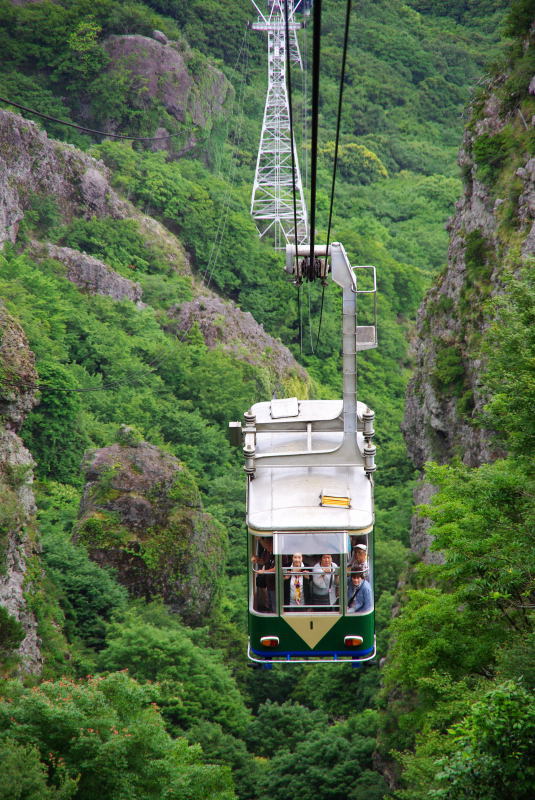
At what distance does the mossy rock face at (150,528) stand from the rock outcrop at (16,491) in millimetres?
3926

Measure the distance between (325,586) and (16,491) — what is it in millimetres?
21314

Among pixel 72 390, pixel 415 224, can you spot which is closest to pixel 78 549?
pixel 72 390

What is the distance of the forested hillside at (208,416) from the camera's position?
21.4 meters

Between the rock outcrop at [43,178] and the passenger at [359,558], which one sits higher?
the rock outcrop at [43,178]

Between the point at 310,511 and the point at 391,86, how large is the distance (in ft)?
266

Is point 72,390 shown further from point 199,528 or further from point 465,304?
point 465,304

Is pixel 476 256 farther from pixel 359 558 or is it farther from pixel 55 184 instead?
pixel 55 184

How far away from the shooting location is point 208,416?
53406 millimetres

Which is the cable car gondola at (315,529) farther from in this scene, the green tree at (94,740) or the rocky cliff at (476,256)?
the rocky cliff at (476,256)

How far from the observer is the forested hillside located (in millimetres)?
21406

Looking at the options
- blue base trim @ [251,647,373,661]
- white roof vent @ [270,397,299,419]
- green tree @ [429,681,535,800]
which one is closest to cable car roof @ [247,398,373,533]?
white roof vent @ [270,397,299,419]

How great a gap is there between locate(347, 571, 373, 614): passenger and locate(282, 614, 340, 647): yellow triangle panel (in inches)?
14.1

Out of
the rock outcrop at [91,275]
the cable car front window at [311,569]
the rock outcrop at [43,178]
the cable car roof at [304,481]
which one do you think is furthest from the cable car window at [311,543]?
the rock outcrop at [91,275]

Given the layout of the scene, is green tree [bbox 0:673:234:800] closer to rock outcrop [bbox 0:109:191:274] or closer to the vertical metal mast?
rock outcrop [bbox 0:109:191:274]
